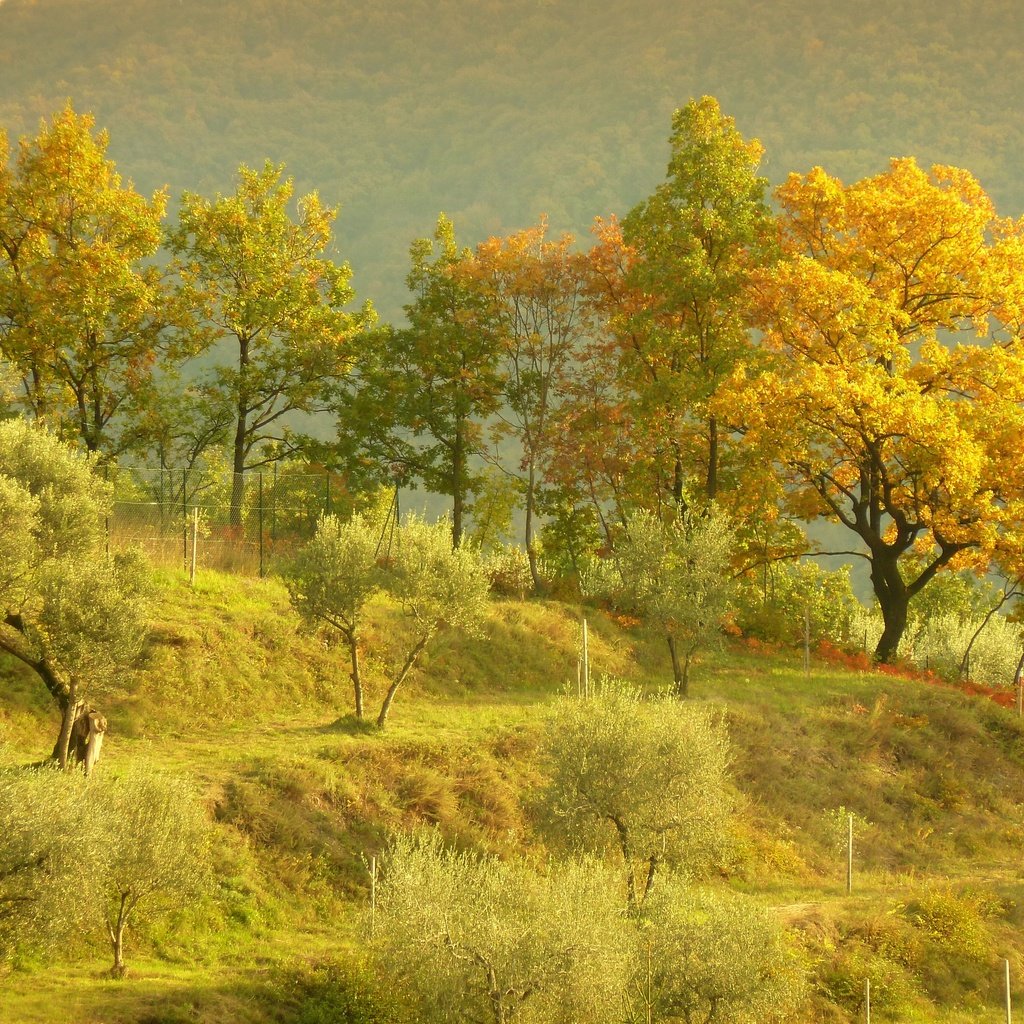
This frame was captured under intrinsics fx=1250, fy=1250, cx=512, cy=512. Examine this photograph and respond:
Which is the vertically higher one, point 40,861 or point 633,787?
point 633,787

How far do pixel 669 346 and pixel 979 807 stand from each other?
21.5m

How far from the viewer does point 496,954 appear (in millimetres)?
23797

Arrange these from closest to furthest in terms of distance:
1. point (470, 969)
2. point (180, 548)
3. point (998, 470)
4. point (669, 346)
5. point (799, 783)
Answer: point (470, 969), point (799, 783), point (180, 548), point (998, 470), point (669, 346)

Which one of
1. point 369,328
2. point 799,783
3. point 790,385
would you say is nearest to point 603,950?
point 799,783

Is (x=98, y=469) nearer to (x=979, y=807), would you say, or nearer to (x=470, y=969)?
(x=470, y=969)

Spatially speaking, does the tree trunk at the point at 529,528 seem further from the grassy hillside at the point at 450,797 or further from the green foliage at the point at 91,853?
the green foliage at the point at 91,853

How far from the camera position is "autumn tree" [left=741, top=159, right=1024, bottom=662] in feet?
159

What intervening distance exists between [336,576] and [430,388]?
2153 cm

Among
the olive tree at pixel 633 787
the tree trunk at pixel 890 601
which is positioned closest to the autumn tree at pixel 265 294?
the tree trunk at pixel 890 601

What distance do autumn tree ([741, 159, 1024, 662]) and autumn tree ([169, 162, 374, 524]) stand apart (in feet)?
61.0

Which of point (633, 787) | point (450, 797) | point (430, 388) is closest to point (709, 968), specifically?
point (633, 787)

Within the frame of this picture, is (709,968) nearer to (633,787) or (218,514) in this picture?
(633,787)

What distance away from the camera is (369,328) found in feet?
190

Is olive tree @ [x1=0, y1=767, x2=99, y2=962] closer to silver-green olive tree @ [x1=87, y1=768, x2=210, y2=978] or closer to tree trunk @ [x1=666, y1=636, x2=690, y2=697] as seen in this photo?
silver-green olive tree @ [x1=87, y1=768, x2=210, y2=978]
